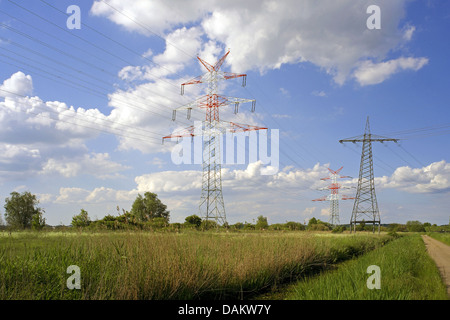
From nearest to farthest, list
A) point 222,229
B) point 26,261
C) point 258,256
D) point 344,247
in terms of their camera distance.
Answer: point 26,261 < point 258,256 < point 222,229 < point 344,247

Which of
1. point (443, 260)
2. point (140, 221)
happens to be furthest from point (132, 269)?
point (443, 260)

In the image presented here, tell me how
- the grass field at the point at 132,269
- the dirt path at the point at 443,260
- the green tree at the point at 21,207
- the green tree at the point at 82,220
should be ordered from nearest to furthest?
the grass field at the point at 132,269, the green tree at the point at 82,220, the dirt path at the point at 443,260, the green tree at the point at 21,207

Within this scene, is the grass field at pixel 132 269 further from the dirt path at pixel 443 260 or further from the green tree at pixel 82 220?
the dirt path at pixel 443 260

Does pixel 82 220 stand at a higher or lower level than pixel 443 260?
higher

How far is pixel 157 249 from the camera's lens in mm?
7105

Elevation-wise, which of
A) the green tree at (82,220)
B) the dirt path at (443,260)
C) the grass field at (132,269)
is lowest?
the dirt path at (443,260)

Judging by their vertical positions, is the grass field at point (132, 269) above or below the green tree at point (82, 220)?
below

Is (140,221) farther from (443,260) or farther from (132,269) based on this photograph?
(443,260)

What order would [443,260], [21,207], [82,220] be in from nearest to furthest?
[82,220], [443,260], [21,207]

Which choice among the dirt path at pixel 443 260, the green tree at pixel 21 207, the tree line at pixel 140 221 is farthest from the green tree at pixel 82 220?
the green tree at pixel 21 207

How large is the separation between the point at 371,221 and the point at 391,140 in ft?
36.0

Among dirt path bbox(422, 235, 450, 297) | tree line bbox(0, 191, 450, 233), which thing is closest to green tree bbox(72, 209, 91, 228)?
tree line bbox(0, 191, 450, 233)
